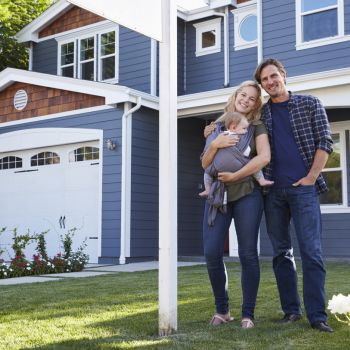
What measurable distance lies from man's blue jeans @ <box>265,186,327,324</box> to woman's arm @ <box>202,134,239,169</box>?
0.43 metres

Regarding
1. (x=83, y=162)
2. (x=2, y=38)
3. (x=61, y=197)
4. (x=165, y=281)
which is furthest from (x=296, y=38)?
(x=2, y=38)

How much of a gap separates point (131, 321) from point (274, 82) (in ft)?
6.18

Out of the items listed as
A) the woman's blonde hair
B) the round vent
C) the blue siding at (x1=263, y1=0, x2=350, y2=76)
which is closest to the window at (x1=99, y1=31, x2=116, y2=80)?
the round vent

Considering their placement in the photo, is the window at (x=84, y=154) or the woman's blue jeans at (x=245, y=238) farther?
the window at (x=84, y=154)

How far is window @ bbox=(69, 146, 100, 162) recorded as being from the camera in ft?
35.5

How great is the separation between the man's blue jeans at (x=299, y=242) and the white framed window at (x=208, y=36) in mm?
8810

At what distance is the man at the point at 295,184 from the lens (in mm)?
3471

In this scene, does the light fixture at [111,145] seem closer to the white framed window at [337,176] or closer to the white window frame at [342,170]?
the white framed window at [337,176]

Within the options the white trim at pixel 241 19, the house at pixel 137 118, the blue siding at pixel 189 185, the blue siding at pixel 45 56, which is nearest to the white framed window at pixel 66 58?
the blue siding at pixel 45 56

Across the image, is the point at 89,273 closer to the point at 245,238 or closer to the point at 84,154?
the point at 84,154

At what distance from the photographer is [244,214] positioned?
3.54 m

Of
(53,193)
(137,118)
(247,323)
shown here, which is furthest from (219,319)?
(53,193)

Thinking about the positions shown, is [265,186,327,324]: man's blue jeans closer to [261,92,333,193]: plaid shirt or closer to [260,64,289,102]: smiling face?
[261,92,333,193]: plaid shirt

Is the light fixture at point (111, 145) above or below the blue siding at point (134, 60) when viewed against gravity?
below
